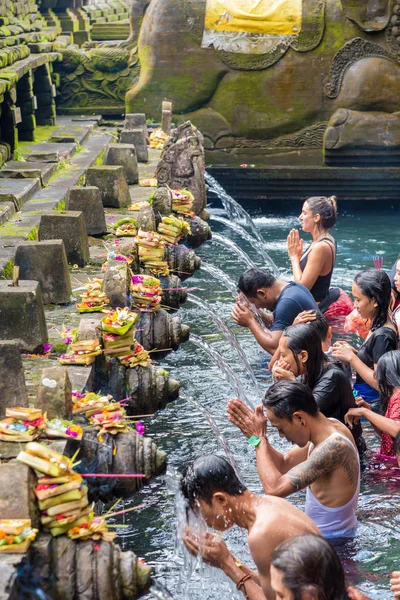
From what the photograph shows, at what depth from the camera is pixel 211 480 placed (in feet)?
15.3

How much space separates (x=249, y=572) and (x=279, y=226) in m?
12.4

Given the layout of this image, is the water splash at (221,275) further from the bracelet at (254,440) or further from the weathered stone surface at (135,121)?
the bracelet at (254,440)

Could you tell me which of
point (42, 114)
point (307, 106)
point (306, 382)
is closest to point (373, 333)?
point (306, 382)

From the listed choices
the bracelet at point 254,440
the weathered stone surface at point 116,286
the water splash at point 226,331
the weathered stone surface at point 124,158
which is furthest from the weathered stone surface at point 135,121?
the bracelet at point 254,440

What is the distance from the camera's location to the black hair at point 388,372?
21.0 ft

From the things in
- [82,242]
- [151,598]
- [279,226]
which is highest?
[82,242]

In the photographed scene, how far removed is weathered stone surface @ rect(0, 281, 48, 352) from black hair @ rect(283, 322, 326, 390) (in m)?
1.94

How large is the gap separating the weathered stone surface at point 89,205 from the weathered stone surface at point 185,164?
272cm

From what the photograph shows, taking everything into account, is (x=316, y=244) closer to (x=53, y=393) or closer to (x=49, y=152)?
(x=53, y=393)

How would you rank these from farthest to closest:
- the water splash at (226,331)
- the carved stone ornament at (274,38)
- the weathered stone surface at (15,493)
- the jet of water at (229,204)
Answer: the carved stone ornament at (274,38)
the jet of water at (229,204)
the water splash at (226,331)
the weathered stone surface at (15,493)

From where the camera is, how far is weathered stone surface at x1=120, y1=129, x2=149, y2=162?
15750 millimetres

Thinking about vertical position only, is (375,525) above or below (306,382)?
below

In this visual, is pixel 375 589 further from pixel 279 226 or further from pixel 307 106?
pixel 307 106

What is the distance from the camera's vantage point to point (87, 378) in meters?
6.61
